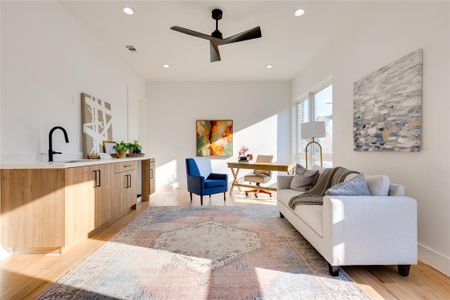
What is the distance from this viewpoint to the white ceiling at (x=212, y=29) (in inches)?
117

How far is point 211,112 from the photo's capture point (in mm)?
6219

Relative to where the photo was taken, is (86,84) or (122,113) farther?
(122,113)

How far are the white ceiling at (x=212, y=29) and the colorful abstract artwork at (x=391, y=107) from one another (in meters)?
1.12

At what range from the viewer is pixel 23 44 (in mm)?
2398

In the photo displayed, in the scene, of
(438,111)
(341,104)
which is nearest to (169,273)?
(438,111)

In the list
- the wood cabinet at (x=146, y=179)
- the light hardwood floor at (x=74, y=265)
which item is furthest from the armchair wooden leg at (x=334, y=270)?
the wood cabinet at (x=146, y=179)

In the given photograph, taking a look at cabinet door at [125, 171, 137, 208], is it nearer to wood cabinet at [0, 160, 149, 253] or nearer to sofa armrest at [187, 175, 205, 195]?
sofa armrest at [187, 175, 205, 195]

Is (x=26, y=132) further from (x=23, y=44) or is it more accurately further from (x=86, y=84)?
(x=86, y=84)

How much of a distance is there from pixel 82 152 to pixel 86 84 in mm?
1050

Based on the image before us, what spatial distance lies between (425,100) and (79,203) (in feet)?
11.6

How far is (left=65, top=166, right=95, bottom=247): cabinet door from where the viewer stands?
2.27 meters

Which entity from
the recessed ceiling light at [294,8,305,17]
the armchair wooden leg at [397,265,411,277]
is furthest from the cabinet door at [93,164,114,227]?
the recessed ceiling light at [294,8,305,17]

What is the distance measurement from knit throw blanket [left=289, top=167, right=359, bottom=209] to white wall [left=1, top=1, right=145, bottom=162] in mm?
3000

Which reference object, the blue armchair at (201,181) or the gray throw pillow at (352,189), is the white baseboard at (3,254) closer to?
the blue armchair at (201,181)
